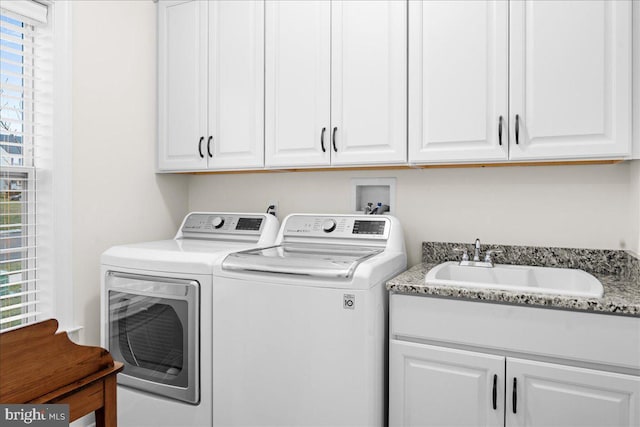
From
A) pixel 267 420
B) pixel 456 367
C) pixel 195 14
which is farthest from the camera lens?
pixel 195 14

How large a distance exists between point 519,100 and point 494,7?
404mm

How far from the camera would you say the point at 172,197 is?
2744mm

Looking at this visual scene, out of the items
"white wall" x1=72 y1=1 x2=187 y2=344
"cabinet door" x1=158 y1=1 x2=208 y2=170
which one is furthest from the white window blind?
"cabinet door" x1=158 y1=1 x2=208 y2=170

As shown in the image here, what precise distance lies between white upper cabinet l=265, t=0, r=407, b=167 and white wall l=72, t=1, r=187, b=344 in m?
0.79

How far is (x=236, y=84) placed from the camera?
91.5 inches

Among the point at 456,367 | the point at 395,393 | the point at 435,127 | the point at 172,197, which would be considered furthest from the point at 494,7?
the point at 172,197

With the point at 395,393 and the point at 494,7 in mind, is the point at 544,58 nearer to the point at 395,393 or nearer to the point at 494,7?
the point at 494,7

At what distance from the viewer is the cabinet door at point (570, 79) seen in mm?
1621

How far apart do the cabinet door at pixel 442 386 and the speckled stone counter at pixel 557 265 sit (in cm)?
23

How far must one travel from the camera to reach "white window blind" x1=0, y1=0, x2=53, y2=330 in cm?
188

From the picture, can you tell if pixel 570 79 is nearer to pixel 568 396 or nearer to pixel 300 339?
pixel 568 396

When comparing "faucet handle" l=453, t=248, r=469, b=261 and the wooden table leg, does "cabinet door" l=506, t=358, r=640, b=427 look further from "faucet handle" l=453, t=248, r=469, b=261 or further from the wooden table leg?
the wooden table leg

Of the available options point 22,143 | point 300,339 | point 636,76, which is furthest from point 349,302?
point 22,143

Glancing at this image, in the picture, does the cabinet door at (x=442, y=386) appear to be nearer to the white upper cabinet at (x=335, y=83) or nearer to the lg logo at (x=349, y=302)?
the lg logo at (x=349, y=302)
